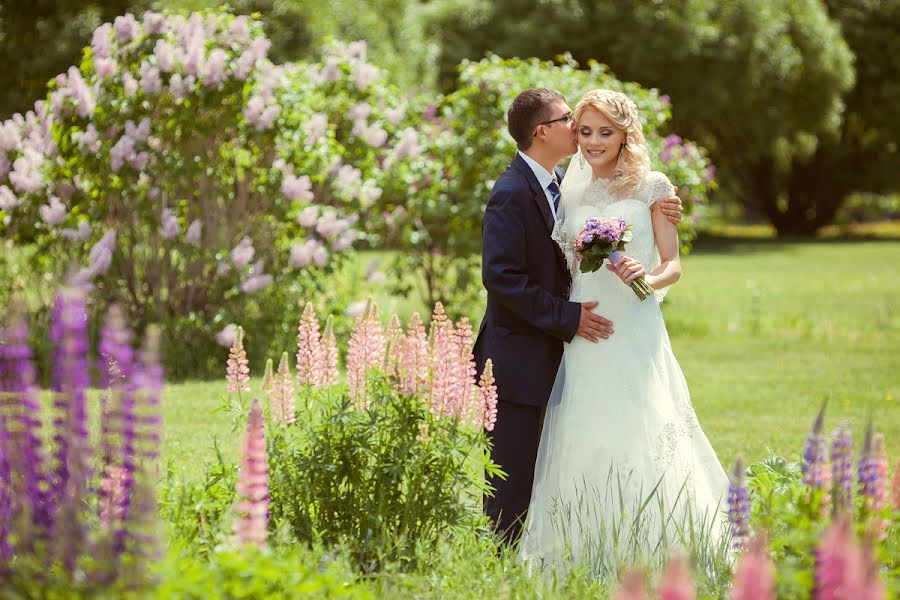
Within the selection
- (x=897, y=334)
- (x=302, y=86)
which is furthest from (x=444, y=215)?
(x=897, y=334)

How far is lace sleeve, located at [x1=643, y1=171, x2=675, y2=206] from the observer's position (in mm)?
4574

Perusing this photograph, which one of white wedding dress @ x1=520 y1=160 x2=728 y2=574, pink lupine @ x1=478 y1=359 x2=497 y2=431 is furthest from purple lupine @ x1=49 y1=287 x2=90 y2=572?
white wedding dress @ x1=520 y1=160 x2=728 y2=574

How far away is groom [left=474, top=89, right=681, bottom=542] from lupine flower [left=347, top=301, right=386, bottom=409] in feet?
2.02

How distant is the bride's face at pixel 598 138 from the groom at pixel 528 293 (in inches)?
4.3

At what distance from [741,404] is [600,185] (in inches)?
169

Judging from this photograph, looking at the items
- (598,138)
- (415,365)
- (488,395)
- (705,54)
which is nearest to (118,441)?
(415,365)

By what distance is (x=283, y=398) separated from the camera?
3.97m

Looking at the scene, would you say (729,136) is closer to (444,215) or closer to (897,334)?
(897,334)

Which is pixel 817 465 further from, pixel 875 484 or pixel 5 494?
pixel 5 494

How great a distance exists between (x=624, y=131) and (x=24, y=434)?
102 inches

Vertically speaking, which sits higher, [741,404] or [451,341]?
[451,341]

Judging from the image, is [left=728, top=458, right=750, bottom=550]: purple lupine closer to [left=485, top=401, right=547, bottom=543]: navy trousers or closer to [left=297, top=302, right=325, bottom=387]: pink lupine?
[left=485, top=401, right=547, bottom=543]: navy trousers

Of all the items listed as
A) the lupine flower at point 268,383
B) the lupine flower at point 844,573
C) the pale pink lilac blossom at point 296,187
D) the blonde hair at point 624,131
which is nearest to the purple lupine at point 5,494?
the lupine flower at point 268,383

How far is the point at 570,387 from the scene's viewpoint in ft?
15.2
